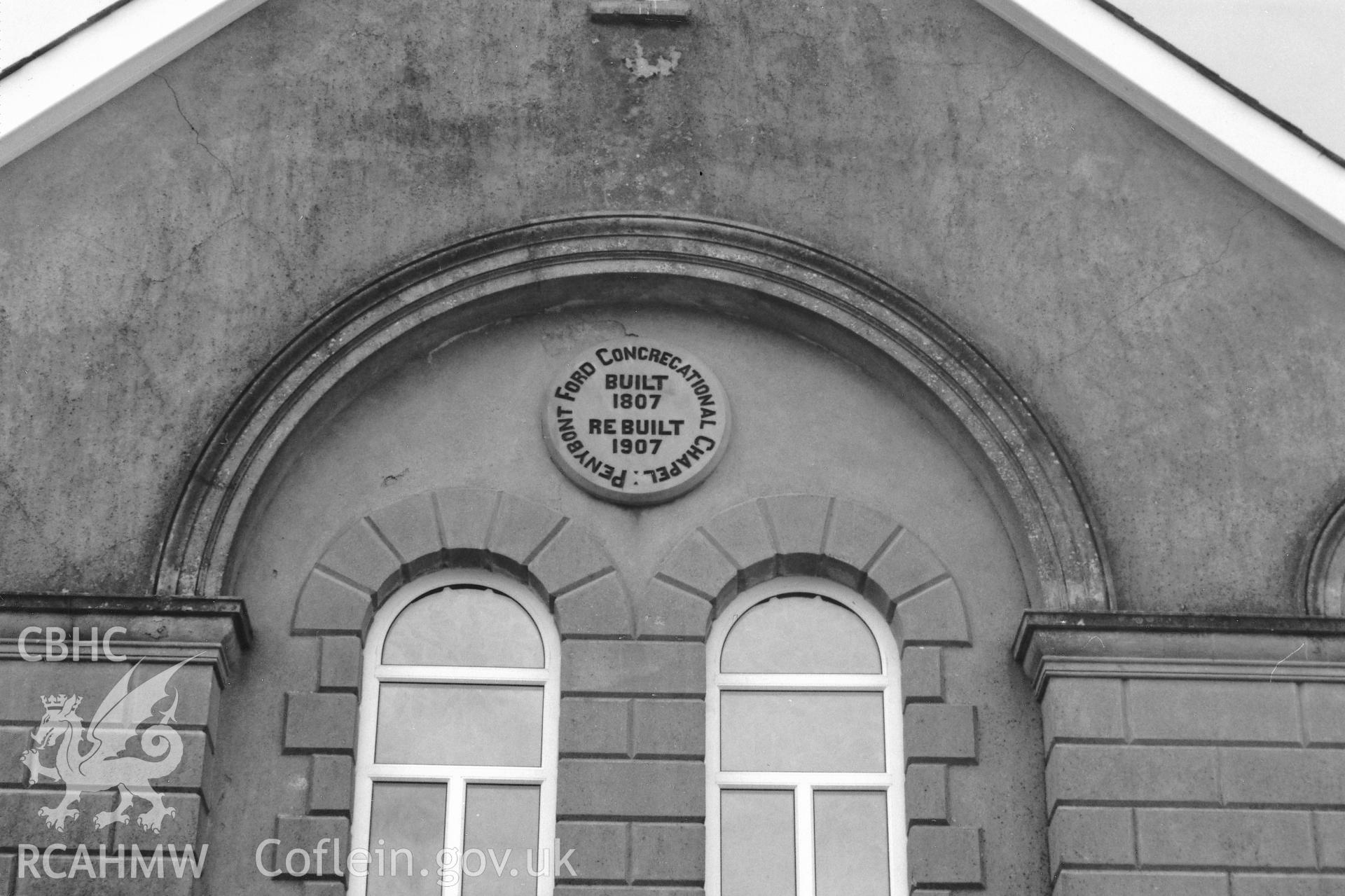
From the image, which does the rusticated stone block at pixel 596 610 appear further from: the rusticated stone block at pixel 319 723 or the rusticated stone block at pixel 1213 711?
the rusticated stone block at pixel 1213 711

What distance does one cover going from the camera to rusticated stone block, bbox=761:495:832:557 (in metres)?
13.2

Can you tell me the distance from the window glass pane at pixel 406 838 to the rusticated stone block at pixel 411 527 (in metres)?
1.35

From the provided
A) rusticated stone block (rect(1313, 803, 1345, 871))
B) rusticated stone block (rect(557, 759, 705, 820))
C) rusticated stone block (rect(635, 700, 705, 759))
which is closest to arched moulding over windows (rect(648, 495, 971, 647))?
rusticated stone block (rect(635, 700, 705, 759))

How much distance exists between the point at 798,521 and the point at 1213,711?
8.46 feet

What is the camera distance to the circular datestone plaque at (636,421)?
1337 centimetres

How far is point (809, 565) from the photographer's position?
43.5 ft

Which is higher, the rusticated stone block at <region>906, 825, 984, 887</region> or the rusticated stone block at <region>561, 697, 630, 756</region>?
the rusticated stone block at <region>561, 697, 630, 756</region>

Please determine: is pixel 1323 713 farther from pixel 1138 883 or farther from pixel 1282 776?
pixel 1138 883

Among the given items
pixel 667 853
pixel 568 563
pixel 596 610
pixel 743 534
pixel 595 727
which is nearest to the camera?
pixel 667 853

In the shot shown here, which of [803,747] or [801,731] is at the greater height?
[801,731]

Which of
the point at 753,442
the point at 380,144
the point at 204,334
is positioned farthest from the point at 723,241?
the point at 204,334

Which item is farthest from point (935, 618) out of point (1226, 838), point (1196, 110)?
point (1196, 110)

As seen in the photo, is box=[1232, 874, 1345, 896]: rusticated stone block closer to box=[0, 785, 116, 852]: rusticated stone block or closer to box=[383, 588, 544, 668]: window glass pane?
box=[383, 588, 544, 668]: window glass pane

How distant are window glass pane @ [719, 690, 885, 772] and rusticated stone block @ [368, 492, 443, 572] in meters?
1.91
